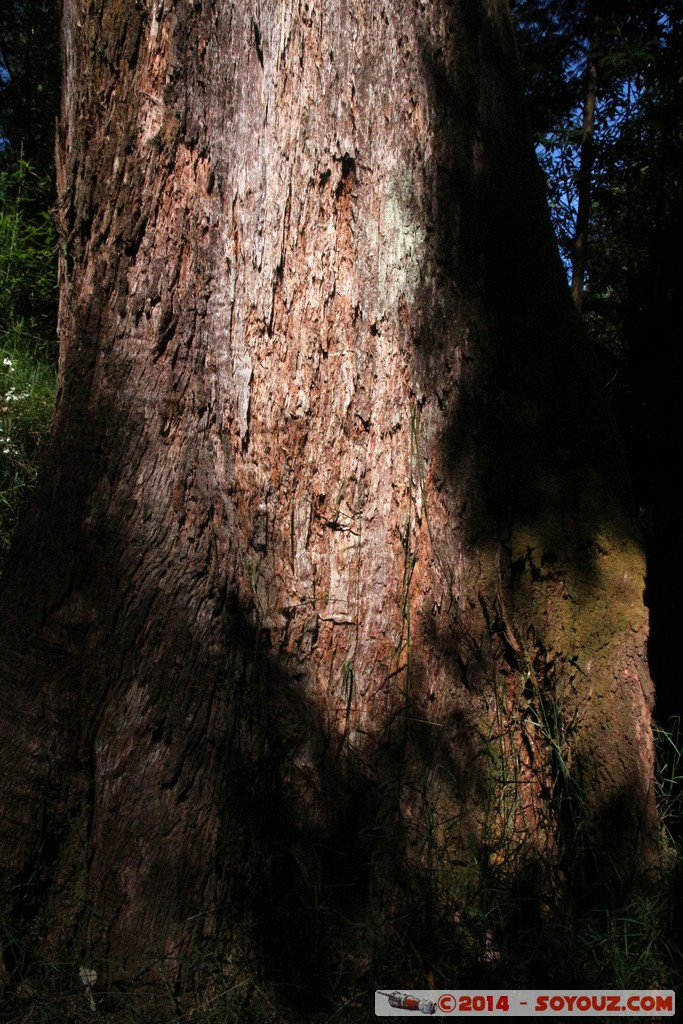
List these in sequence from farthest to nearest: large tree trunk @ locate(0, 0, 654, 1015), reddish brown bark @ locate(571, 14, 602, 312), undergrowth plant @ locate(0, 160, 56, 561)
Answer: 1. reddish brown bark @ locate(571, 14, 602, 312)
2. undergrowth plant @ locate(0, 160, 56, 561)
3. large tree trunk @ locate(0, 0, 654, 1015)

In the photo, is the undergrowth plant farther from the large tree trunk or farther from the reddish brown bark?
the reddish brown bark

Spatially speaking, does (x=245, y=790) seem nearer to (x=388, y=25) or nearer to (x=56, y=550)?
(x=56, y=550)

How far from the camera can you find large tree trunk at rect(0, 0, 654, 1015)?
2289 mm

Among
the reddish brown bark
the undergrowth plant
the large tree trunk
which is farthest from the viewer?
the reddish brown bark

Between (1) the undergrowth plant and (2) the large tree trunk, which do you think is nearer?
(2) the large tree trunk

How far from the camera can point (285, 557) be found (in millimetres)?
2498

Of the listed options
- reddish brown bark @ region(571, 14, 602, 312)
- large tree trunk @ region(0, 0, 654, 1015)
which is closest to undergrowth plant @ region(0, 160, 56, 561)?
large tree trunk @ region(0, 0, 654, 1015)

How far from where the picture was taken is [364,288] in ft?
8.23

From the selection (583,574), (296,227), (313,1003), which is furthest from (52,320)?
(313,1003)

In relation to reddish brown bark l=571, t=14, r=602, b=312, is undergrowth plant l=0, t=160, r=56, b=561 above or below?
below

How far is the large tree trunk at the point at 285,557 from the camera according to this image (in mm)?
2289

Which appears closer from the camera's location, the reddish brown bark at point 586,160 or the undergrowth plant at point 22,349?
the undergrowth plant at point 22,349

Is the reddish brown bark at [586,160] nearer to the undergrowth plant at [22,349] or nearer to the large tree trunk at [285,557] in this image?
the undergrowth plant at [22,349]

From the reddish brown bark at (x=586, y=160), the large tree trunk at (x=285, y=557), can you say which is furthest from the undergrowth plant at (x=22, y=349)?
the reddish brown bark at (x=586, y=160)
